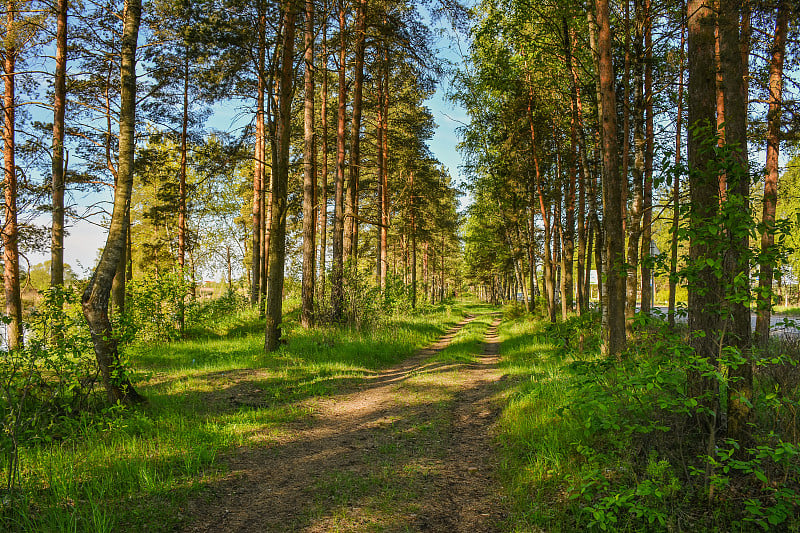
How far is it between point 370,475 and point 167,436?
8.23ft

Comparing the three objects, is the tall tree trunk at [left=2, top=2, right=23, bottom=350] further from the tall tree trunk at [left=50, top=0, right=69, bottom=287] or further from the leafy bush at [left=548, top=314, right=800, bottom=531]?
the leafy bush at [left=548, top=314, right=800, bottom=531]

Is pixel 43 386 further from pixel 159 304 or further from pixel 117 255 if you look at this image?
pixel 159 304

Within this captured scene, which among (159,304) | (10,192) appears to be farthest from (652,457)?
(10,192)

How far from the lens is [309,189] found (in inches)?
446

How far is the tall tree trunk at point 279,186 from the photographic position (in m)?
9.51

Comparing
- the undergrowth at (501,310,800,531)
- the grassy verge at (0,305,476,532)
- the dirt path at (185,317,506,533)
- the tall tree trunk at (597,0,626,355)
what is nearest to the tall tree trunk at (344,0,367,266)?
the grassy verge at (0,305,476,532)

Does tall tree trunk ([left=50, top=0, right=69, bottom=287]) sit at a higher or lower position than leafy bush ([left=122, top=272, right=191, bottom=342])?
higher

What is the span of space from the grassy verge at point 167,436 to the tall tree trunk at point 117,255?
390mm

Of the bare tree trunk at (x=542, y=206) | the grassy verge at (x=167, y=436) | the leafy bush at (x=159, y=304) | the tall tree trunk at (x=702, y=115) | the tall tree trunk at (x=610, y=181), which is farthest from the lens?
the bare tree trunk at (x=542, y=206)

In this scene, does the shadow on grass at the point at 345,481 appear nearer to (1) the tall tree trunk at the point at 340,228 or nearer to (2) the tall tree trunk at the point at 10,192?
(1) the tall tree trunk at the point at 340,228

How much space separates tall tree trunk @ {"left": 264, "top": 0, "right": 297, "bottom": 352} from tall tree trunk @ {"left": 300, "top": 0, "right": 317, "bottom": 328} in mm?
865

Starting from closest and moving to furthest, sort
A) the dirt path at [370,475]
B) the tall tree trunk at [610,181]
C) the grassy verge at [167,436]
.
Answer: the grassy verge at [167,436] < the dirt path at [370,475] < the tall tree trunk at [610,181]

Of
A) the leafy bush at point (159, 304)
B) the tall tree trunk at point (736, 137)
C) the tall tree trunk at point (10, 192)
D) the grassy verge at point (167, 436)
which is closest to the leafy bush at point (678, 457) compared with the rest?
the tall tree trunk at point (736, 137)

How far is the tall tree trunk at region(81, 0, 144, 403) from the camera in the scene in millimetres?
5129
